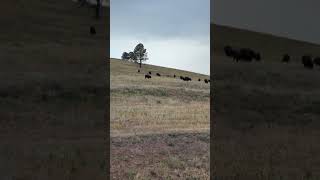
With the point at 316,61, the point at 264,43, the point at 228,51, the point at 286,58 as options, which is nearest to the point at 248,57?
the point at 228,51

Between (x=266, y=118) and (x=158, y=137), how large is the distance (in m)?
A: 10.4

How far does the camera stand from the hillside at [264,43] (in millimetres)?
65925

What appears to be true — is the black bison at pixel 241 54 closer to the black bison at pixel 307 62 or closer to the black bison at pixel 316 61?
the black bison at pixel 307 62

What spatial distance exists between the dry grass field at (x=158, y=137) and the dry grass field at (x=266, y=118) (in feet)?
3.14

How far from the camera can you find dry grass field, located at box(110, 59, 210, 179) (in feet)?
66.6

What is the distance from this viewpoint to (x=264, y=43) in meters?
72.9
